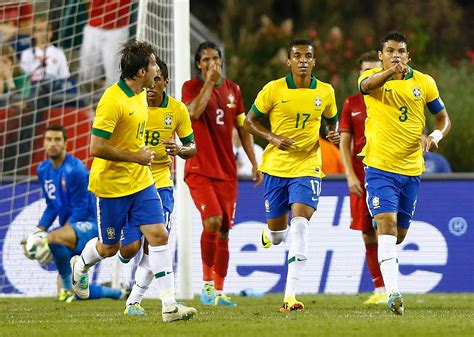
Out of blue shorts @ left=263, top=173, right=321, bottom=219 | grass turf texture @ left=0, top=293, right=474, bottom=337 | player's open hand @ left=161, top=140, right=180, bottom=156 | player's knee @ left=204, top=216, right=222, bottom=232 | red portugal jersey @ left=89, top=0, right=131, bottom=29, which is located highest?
red portugal jersey @ left=89, top=0, right=131, bottom=29

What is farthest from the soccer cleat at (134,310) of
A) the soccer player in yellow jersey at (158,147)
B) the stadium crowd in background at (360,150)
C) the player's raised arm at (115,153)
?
the stadium crowd in background at (360,150)

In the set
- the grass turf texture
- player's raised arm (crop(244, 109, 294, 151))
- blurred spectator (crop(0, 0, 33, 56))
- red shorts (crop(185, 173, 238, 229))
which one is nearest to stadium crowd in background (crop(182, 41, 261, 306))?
red shorts (crop(185, 173, 238, 229))

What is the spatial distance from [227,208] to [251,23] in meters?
12.4

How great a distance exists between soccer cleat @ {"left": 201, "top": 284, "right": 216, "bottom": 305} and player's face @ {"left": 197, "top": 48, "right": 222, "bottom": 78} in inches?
86.6

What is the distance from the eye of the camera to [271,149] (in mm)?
13633

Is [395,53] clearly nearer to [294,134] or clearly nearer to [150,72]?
[294,134]

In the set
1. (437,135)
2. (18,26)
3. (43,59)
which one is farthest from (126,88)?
(18,26)

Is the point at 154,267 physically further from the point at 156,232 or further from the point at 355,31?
the point at 355,31

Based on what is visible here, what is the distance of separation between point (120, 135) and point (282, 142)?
200 centimetres

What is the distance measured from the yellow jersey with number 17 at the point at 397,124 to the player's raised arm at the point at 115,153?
2.23 meters

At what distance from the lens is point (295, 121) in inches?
530

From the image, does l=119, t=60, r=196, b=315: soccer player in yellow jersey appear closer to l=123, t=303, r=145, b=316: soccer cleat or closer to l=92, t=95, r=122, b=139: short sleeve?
l=123, t=303, r=145, b=316: soccer cleat

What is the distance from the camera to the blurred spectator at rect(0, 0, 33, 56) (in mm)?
18875

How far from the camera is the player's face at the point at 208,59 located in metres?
14.5
